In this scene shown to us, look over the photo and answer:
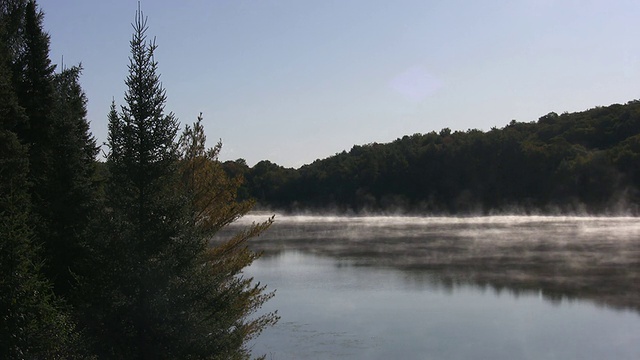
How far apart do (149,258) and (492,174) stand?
82.7 m

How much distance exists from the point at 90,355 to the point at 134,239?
2.30 m

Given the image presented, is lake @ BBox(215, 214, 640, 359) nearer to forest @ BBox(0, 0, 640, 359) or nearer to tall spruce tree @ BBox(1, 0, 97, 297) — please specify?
forest @ BBox(0, 0, 640, 359)

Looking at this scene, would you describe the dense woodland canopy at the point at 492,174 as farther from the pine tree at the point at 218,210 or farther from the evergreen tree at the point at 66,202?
the evergreen tree at the point at 66,202

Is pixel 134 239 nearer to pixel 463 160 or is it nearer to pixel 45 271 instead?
pixel 45 271

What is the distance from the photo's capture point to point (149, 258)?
1234 centimetres

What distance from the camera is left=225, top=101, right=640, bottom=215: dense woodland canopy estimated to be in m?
75.6

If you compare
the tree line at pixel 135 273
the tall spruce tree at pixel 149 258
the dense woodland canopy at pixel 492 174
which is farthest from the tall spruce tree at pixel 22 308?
the dense woodland canopy at pixel 492 174

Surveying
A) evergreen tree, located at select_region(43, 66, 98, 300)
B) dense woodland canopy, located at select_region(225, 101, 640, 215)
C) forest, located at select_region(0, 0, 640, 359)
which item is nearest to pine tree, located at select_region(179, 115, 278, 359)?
forest, located at select_region(0, 0, 640, 359)

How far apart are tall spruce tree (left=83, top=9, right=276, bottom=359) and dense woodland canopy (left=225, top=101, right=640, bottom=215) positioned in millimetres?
68681

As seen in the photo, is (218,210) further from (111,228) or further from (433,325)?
(433,325)

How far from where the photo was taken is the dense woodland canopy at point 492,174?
75.6 m

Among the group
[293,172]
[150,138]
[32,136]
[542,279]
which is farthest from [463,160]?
[150,138]

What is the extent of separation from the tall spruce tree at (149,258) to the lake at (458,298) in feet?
29.0

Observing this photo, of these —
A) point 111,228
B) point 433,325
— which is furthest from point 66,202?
point 433,325
